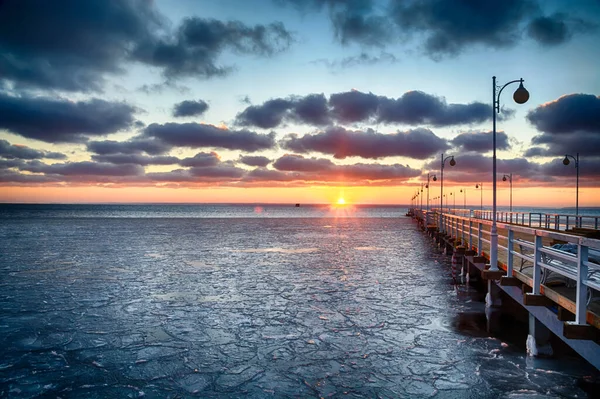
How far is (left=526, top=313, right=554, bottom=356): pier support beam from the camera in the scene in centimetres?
891

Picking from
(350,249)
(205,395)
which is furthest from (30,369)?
(350,249)

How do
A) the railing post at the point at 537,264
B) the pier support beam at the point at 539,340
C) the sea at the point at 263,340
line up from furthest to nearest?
the pier support beam at the point at 539,340, the railing post at the point at 537,264, the sea at the point at 263,340

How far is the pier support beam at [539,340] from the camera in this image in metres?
8.91

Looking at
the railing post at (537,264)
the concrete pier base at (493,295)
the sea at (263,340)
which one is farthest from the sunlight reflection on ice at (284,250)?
→ the railing post at (537,264)

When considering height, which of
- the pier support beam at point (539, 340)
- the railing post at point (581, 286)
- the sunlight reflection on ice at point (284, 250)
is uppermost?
the railing post at point (581, 286)

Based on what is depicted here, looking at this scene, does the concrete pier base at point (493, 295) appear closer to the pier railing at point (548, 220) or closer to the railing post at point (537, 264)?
the railing post at point (537, 264)

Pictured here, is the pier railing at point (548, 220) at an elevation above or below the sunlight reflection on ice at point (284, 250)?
above

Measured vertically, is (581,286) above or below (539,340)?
above

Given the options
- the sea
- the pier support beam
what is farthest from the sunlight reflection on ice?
the pier support beam

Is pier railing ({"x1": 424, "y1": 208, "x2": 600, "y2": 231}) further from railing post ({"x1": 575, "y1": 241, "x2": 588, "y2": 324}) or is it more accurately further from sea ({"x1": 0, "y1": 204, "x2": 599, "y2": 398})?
railing post ({"x1": 575, "y1": 241, "x2": 588, "y2": 324})

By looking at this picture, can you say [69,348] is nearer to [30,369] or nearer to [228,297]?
[30,369]

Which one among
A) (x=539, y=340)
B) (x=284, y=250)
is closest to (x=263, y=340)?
(x=539, y=340)

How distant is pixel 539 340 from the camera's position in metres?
8.98

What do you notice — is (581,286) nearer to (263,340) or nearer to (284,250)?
(263,340)
